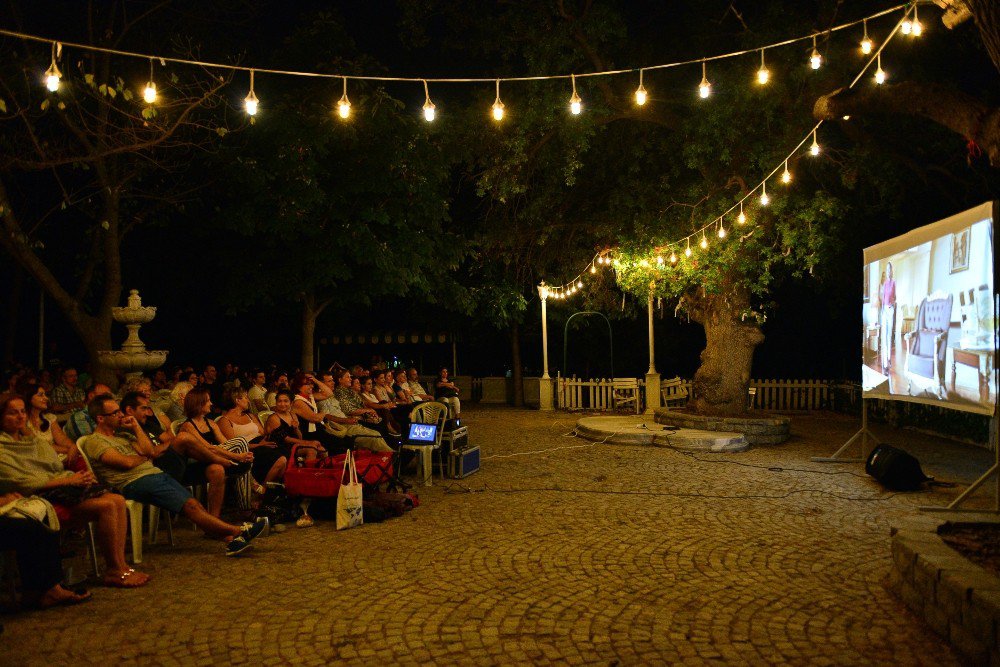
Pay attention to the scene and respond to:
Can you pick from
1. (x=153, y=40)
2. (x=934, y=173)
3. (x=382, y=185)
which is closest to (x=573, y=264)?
(x=382, y=185)

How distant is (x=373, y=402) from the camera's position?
11.5m

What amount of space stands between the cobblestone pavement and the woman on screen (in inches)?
58.7

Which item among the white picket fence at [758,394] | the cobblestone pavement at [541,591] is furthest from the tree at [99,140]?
the white picket fence at [758,394]

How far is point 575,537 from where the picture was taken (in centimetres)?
645

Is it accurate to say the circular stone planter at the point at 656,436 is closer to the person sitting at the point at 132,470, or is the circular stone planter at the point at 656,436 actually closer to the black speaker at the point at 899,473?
the black speaker at the point at 899,473

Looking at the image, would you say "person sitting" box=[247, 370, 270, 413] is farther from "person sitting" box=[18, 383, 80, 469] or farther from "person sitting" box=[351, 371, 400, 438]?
"person sitting" box=[18, 383, 80, 469]

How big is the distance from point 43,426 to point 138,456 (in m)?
1.02

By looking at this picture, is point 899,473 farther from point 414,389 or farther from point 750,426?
point 414,389

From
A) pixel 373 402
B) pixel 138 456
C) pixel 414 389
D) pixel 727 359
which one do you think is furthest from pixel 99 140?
pixel 727 359

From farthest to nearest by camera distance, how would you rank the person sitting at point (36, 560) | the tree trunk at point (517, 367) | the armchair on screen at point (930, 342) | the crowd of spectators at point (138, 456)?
the tree trunk at point (517, 367) < the armchair on screen at point (930, 342) < the crowd of spectators at point (138, 456) < the person sitting at point (36, 560)

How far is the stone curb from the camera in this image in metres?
3.75

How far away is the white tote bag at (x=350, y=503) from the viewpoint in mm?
6793

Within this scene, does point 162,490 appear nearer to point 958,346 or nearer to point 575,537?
point 575,537

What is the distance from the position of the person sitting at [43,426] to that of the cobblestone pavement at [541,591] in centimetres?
103
